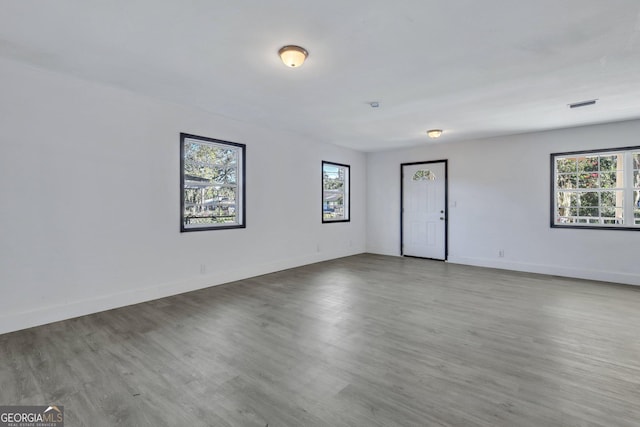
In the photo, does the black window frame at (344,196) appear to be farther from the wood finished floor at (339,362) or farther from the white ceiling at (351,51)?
the wood finished floor at (339,362)

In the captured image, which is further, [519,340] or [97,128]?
[97,128]

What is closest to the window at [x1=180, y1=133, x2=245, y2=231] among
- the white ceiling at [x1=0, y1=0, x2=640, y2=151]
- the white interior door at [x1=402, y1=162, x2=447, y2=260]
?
the white ceiling at [x1=0, y1=0, x2=640, y2=151]

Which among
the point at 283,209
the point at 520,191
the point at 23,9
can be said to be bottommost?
the point at 283,209

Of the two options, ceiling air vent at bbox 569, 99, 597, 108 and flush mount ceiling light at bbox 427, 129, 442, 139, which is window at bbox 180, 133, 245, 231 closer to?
flush mount ceiling light at bbox 427, 129, 442, 139

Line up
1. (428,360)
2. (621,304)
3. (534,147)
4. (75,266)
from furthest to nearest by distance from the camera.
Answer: (534,147)
(621,304)
(75,266)
(428,360)

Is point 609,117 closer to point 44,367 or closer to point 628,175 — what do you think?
point 628,175

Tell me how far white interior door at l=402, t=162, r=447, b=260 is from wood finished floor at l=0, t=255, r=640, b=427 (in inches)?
109

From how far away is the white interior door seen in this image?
672cm

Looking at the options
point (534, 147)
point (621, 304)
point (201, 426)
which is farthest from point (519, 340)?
point (534, 147)

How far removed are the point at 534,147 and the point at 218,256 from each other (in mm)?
5864

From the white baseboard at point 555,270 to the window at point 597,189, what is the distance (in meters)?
0.75

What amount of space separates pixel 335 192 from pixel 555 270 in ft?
14.6

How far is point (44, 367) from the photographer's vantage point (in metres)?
2.31

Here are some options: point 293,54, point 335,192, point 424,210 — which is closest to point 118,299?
point 293,54
